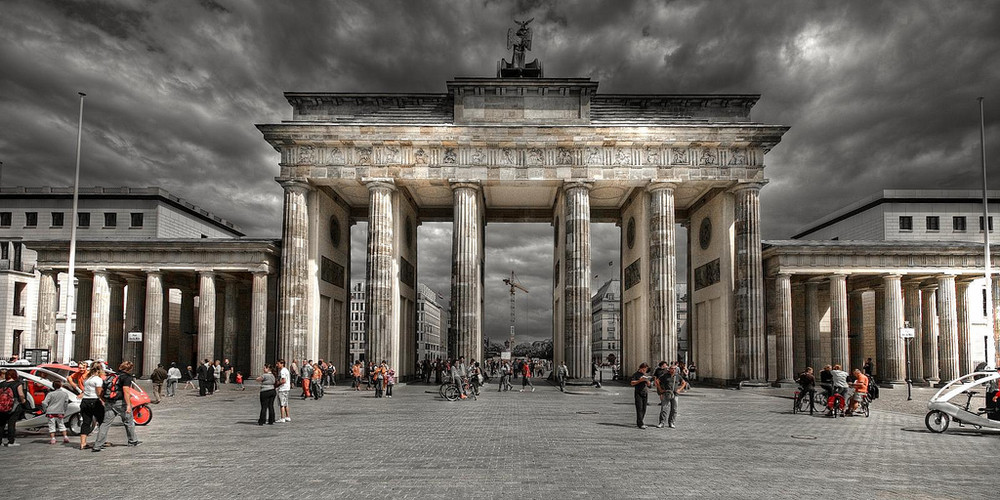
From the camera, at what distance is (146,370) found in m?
39.6

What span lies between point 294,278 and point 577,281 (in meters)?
15.2

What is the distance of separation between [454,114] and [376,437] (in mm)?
26101

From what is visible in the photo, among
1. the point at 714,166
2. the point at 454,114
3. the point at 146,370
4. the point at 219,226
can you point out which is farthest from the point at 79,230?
the point at 714,166

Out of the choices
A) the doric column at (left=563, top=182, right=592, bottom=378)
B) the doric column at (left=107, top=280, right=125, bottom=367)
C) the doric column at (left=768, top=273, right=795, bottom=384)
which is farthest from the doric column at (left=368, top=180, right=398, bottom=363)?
the doric column at (left=768, top=273, right=795, bottom=384)

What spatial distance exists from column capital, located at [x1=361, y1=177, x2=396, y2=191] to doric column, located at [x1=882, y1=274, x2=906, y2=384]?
1112 inches

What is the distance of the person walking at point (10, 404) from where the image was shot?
13633 mm

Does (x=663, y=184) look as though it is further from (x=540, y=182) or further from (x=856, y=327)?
(x=856, y=327)

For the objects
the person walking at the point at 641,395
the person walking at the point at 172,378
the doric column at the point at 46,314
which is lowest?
the person walking at the point at 172,378

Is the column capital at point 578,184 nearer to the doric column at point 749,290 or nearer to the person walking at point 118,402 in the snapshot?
the doric column at point 749,290

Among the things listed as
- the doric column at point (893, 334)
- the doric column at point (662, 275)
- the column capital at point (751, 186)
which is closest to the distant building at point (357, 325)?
the doric column at point (662, 275)

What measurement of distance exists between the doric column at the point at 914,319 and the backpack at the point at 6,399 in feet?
142

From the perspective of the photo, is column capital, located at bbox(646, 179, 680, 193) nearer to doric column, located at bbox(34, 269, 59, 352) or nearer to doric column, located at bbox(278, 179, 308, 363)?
doric column, located at bbox(278, 179, 308, 363)

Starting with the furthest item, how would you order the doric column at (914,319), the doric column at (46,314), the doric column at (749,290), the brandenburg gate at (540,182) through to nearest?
the doric column at (914,319), the doric column at (46,314), the brandenburg gate at (540,182), the doric column at (749,290)

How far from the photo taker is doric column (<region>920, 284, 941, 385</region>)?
39.4 m
